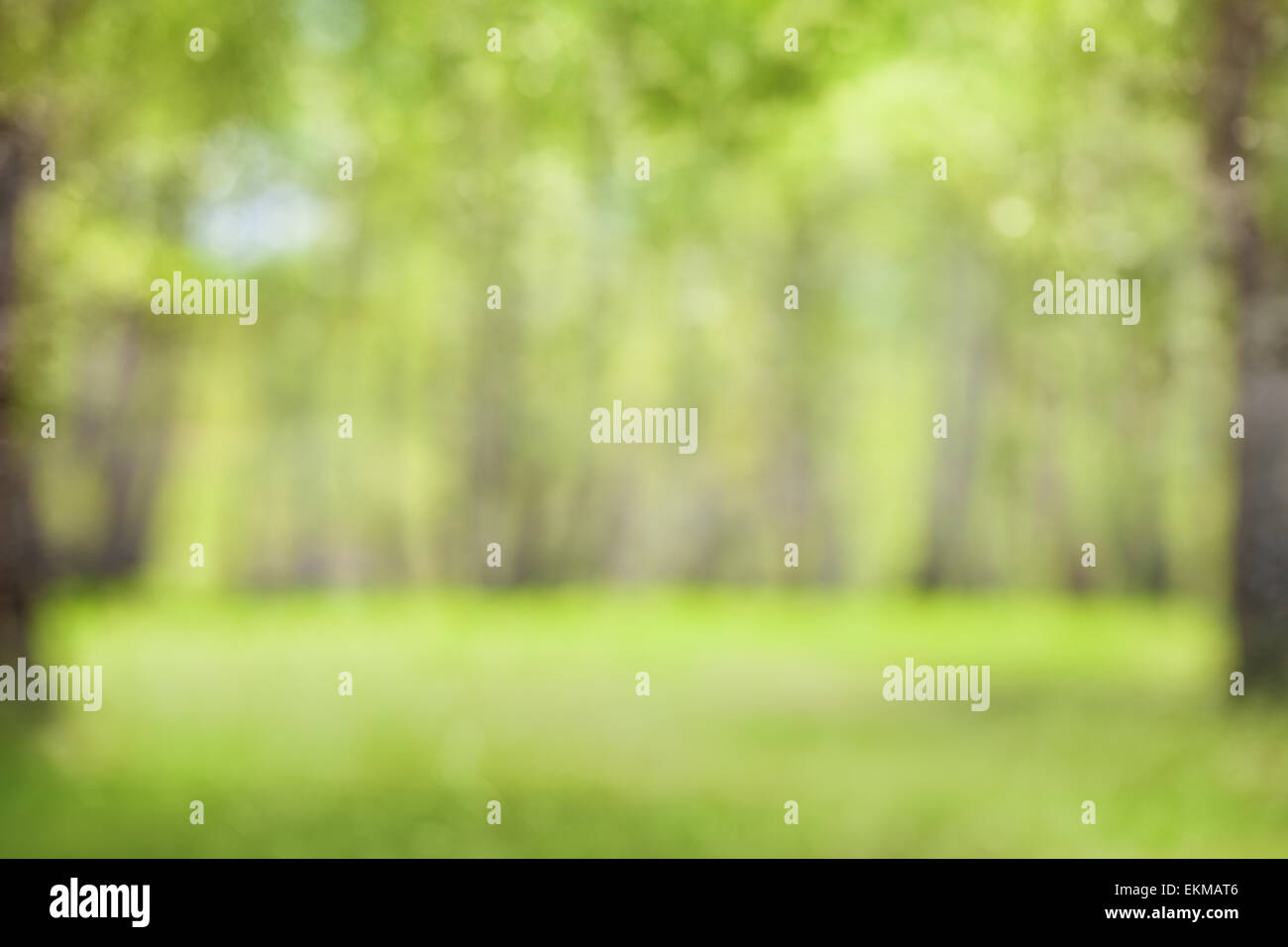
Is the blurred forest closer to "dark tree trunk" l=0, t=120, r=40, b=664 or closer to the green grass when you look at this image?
"dark tree trunk" l=0, t=120, r=40, b=664

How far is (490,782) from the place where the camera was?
916 centimetres

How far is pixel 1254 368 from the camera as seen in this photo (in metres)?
9.44

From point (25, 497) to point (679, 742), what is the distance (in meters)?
5.72

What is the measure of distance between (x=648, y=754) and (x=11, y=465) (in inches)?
210

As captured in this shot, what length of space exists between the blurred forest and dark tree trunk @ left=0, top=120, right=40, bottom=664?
5cm

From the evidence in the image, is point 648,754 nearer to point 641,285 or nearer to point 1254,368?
point 1254,368

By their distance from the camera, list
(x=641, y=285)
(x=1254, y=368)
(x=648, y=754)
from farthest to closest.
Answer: (x=641, y=285) → (x=648, y=754) → (x=1254, y=368)

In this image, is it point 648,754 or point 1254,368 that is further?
point 648,754

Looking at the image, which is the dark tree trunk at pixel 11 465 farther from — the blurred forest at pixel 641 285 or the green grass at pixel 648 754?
the green grass at pixel 648 754

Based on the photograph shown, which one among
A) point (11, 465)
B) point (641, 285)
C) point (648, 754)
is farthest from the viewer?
point (641, 285)

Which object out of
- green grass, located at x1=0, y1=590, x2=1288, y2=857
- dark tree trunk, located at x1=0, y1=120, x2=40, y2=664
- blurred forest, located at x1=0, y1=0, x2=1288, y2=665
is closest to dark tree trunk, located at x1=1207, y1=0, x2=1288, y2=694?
blurred forest, located at x1=0, y1=0, x2=1288, y2=665

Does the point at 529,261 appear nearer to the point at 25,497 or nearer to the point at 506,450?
the point at 506,450

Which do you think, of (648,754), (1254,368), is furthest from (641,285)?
(1254,368)

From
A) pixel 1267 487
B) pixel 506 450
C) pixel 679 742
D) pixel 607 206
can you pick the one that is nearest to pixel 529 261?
pixel 607 206
